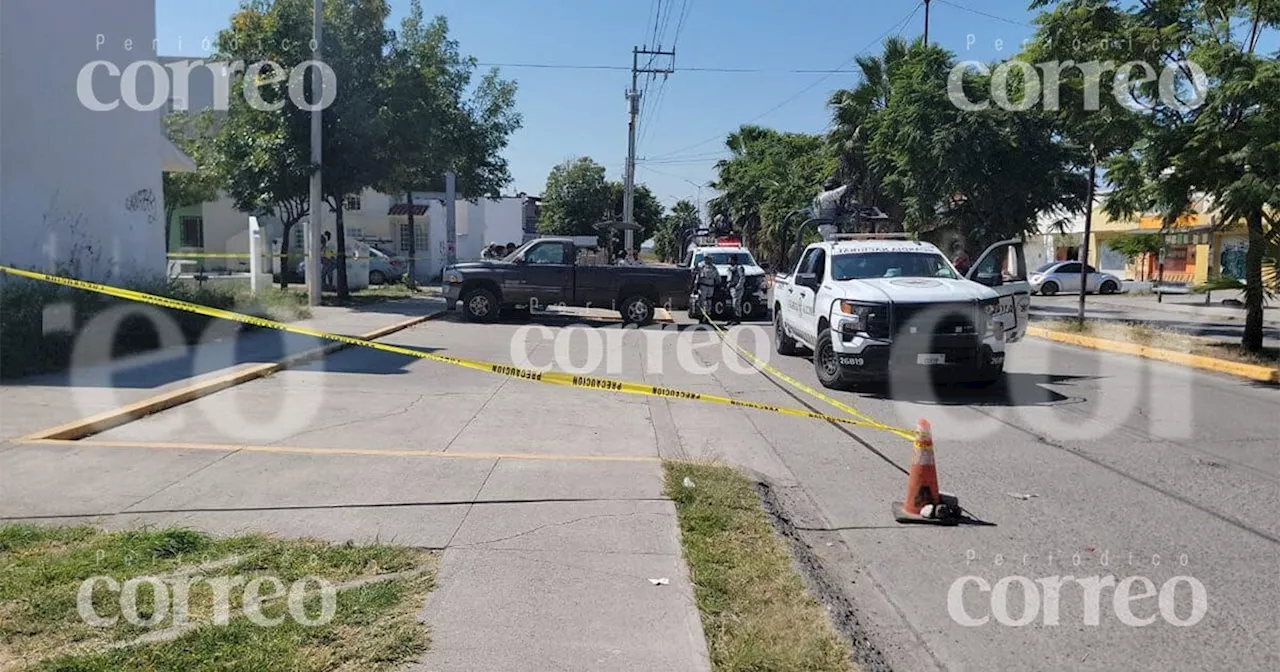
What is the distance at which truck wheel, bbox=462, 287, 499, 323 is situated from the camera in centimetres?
2064

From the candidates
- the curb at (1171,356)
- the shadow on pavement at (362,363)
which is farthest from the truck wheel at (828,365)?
the curb at (1171,356)

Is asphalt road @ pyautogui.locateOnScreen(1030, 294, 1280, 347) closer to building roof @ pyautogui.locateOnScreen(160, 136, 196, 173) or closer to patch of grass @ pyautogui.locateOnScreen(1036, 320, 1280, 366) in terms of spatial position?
patch of grass @ pyautogui.locateOnScreen(1036, 320, 1280, 366)

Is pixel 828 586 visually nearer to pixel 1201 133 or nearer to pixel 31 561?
pixel 31 561

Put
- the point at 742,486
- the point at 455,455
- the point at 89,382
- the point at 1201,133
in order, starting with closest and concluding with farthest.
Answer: the point at 742,486 < the point at 455,455 < the point at 89,382 < the point at 1201,133

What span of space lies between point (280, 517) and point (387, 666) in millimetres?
2416

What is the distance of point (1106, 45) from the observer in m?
14.5

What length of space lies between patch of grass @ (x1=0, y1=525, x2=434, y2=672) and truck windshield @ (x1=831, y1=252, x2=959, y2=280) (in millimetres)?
8646

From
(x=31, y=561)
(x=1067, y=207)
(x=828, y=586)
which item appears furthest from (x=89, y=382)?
(x=1067, y=207)

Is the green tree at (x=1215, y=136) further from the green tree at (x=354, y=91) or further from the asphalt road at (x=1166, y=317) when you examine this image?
the green tree at (x=354, y=91)

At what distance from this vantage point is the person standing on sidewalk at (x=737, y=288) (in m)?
22.2

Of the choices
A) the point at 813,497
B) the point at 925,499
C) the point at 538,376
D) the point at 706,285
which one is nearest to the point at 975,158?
the point at 706,285

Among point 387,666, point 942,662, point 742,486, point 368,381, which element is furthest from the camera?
point 368,381

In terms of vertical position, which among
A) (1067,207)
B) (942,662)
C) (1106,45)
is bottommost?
(942,662)

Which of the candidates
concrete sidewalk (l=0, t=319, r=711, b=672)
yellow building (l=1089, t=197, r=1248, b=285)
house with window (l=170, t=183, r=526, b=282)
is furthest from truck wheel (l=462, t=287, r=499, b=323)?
yellow building (l=1089, t=197, r=1248, b=285)
